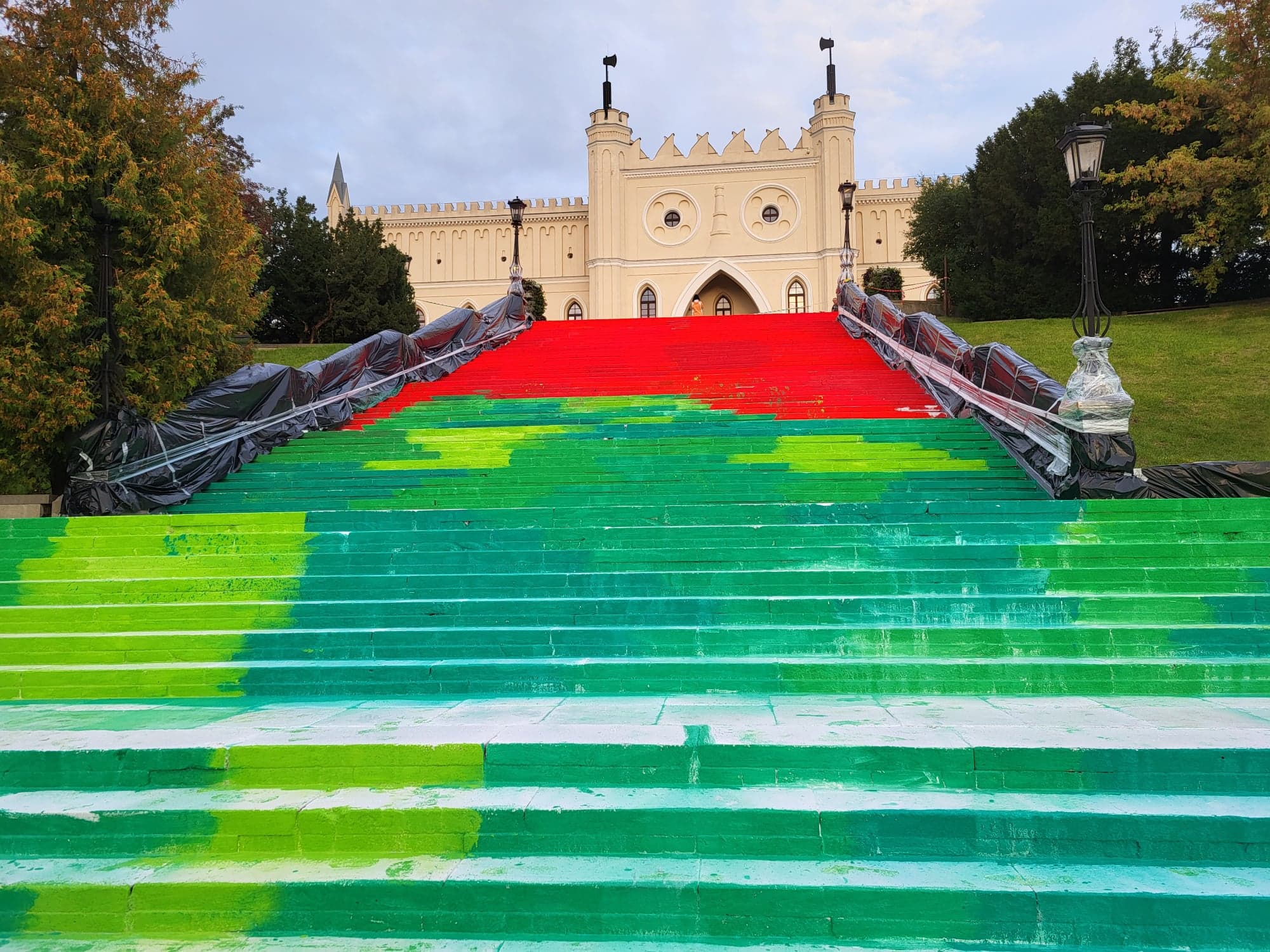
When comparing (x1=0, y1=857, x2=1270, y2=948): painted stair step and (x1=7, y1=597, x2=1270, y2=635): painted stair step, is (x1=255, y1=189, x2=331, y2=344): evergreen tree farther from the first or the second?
(x1=0, y1=857, x2=1270, y2=948): painted stair step

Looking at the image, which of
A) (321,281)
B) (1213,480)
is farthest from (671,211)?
(1213,480)

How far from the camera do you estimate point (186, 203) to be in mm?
10336

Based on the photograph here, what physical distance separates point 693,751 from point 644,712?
862mm

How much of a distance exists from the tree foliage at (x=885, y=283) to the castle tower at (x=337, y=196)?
1294 inches

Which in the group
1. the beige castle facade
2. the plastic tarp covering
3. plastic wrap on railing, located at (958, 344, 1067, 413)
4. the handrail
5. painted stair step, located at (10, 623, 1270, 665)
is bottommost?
painted stair step, located at (10, 623, 1270, 665)

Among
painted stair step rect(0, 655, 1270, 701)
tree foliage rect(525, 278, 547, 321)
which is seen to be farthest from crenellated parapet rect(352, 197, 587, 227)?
painted stair step rect(0, 655, 1270, 701)

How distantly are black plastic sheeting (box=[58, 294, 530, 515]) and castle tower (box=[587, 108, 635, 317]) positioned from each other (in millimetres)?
26518

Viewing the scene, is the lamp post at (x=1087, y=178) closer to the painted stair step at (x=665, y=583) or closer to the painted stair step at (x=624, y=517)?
the painted stair step at (x=624, y=517)

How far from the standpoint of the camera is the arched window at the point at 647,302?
42.1 m

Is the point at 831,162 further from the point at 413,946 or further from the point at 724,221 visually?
the point at 413,946

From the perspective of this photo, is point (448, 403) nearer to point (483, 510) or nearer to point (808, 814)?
point (483, 510)

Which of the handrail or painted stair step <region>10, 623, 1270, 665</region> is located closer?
painted stair step <region>10, 623, 1270, 665</region>

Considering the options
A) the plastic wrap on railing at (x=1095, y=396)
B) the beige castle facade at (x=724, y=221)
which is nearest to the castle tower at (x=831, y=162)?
the beige castle facade at (x=724, y=221)

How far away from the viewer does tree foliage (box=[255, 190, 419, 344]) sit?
25938 mm
